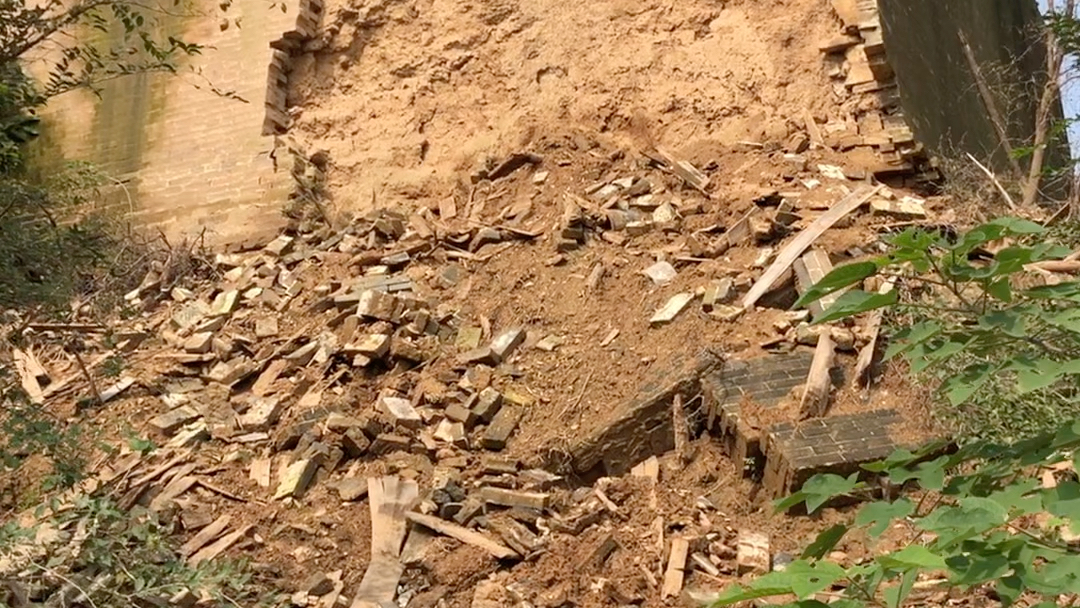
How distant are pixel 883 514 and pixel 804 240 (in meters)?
5.52

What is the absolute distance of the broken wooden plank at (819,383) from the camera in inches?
241

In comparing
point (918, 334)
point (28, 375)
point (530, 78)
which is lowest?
point (28, 375)

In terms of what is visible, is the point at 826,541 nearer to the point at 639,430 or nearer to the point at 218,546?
the point at 639,430

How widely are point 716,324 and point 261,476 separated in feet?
10.2

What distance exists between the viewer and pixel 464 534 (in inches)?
224

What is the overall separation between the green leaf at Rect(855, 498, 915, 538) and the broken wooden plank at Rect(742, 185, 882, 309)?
4956mm

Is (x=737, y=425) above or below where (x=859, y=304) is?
below

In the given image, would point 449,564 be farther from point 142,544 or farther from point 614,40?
point 614,40

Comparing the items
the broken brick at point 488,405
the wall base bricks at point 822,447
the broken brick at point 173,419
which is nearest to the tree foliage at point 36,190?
the broken brick at point 173,419

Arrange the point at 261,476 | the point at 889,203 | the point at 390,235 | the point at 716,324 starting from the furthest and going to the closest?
the point at 390,235
the point at 889,203
the point at 716,324
the point at 261,476

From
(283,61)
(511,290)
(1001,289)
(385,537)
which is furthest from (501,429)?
(283,61)

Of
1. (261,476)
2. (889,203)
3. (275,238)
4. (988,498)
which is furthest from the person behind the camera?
(275,238)

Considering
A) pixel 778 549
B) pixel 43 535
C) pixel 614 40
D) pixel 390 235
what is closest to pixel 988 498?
pixel 778 549

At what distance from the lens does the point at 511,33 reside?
33.6 ft
